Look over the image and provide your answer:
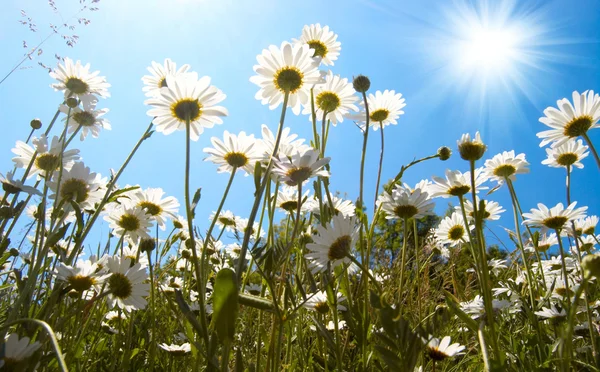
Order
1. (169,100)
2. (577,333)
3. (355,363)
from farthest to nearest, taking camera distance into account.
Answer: (577,333) < (355,363) < (169,100)

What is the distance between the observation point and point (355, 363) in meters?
1.40

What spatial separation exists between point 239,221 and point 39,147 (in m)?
1.74

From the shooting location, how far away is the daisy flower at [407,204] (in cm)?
142

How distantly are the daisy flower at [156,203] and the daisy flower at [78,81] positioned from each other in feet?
1.73

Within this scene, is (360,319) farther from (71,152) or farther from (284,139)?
(71,152)

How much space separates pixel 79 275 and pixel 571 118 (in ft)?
5.70

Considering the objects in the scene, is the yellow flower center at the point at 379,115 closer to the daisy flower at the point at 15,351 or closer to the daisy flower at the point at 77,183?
the daisy flower at the point at 77,183

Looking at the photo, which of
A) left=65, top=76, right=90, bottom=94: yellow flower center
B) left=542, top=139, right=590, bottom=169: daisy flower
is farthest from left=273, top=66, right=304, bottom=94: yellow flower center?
left=542, top=139, right=590, bottom=169: daisy flower

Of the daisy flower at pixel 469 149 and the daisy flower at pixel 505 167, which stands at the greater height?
the daisy flower at pixel 505 167

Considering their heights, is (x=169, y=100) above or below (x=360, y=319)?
above

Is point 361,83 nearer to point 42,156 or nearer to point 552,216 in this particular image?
point 552,216

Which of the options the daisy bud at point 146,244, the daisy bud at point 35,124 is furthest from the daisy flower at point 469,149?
the daisy bud at point 35,124

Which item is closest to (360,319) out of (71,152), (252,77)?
(252,77)

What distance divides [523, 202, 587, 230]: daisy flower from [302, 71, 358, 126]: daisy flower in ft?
2.78
